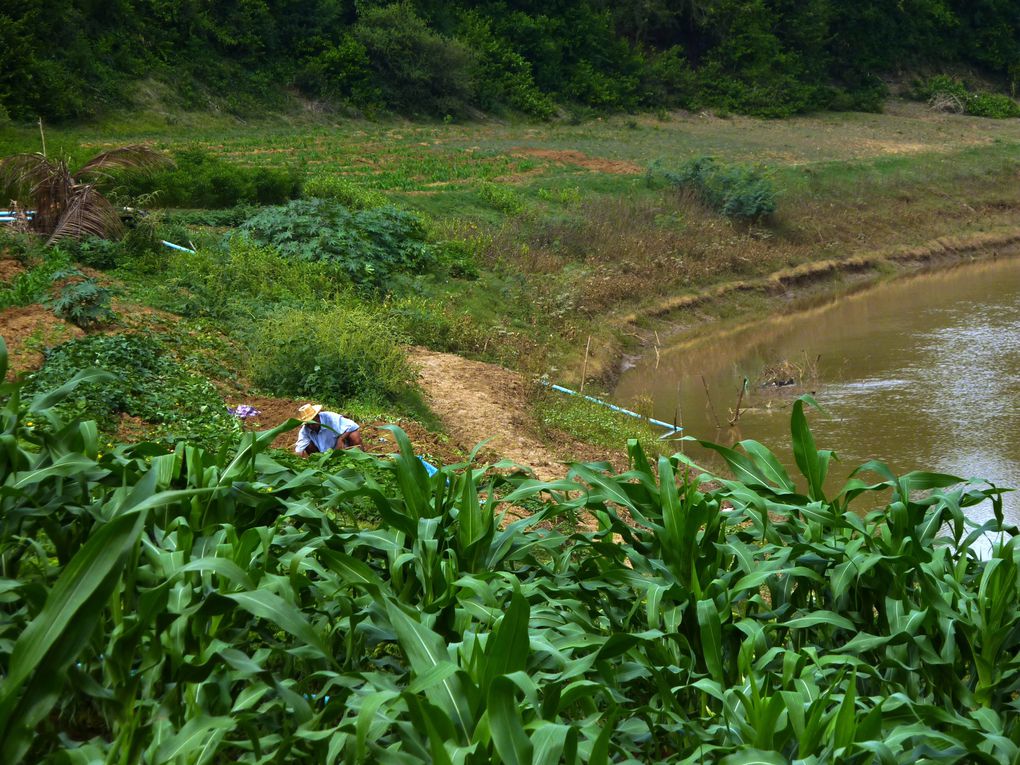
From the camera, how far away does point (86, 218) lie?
14562 millimetres

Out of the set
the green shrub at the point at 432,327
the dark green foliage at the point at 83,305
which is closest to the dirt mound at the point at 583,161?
the green shrub at the point at 432,327

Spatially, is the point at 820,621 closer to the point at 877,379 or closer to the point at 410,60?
the point at 877,379

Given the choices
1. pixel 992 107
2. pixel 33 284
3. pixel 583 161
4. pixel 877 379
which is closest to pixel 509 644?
pixel 33 284

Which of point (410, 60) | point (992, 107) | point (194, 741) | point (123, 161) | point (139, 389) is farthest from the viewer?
point (992, 107)

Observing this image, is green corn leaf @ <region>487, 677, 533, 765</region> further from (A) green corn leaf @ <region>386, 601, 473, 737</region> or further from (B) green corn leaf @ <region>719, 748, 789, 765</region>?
(B) green corn leaf @ <region>719, 748, 789, 765</region>

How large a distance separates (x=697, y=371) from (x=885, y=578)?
46.1ft

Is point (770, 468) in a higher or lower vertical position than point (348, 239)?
higher

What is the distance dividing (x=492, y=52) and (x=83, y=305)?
120 feet

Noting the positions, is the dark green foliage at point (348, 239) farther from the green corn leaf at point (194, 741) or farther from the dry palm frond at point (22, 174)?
the green corn leaf at point (194, 741)

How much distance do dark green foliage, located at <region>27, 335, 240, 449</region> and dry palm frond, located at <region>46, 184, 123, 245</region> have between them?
430cm

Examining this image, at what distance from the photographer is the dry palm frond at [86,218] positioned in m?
14.3

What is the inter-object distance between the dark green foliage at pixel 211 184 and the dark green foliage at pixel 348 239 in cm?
154

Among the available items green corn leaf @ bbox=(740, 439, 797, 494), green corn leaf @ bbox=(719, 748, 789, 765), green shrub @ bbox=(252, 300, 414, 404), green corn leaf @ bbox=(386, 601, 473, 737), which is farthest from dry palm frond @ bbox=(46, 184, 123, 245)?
green corn leaf @ bbox=(719, 748, 789, 765)

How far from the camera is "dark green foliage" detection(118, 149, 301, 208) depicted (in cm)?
1817
